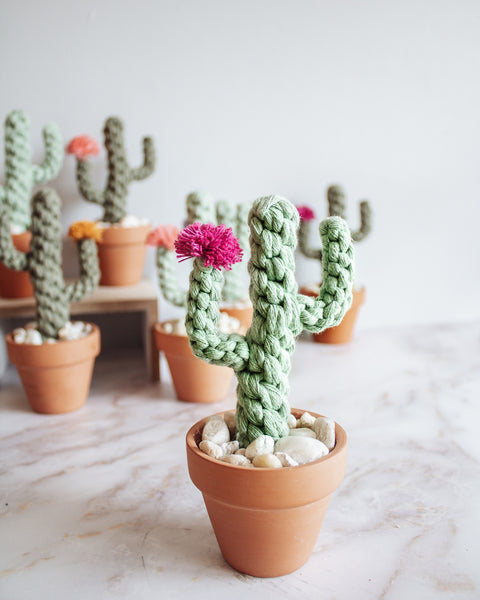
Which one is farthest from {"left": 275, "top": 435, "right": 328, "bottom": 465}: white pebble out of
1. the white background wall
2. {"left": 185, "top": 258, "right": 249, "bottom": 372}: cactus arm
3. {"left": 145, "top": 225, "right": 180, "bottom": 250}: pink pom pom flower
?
the white background wall

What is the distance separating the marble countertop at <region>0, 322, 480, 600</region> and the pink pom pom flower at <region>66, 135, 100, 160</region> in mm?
590

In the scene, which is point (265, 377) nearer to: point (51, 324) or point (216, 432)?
point (216, 432)

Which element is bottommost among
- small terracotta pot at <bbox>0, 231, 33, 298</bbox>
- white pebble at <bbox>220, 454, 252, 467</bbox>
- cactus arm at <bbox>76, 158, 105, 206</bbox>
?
white pebble at <bbox>220, 454, 252, 467</bbox>

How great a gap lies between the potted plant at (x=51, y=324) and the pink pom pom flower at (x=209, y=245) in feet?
2.06

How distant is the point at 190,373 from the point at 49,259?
407 mm

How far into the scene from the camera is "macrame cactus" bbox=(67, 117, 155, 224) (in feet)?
5.29

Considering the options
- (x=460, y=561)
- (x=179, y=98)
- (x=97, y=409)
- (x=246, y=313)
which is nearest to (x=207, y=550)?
(x=460, y=561)

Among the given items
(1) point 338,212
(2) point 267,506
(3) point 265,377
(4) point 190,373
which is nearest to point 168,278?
(4) point 190,373

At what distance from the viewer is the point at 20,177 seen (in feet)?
5.16

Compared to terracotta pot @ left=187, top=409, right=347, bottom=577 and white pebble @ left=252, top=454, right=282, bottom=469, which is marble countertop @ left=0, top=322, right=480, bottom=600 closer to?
terracotta pot @ left=187, top=409, right=347, bottom=577

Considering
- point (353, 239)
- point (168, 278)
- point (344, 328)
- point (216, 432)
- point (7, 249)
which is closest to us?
point (216, 432)

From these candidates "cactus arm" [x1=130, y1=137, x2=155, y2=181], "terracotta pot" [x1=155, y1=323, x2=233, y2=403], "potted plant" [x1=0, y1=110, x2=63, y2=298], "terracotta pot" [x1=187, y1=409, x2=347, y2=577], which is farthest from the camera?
"cactus arm" [x1=130, y1=137, x2=155, y2=181]

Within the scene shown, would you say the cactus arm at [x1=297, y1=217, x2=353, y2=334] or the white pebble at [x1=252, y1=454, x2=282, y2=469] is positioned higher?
the cactus arm at [x1=297, y1=217, x2=353, y2=334]

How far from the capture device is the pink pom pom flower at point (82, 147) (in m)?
1.60
